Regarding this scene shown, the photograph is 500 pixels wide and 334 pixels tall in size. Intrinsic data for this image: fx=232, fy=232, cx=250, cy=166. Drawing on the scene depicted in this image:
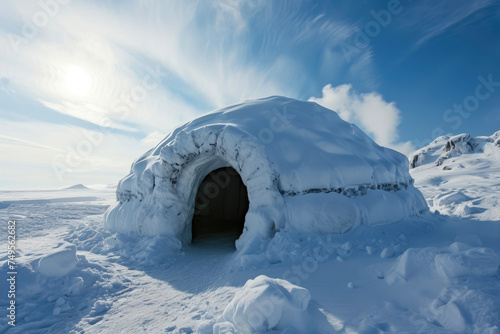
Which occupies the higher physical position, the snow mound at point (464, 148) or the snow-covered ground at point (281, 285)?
the snow mound at point (464, 148)

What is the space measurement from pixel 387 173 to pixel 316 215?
2.84 m

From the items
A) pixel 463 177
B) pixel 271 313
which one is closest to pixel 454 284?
pixel 271 313

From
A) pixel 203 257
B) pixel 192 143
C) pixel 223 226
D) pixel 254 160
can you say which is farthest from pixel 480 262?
pixel 223 226

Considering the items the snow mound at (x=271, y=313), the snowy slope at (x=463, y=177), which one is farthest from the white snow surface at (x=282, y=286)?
the snowy slope at (x=463, y=177)

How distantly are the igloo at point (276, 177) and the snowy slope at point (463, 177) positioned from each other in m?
2.07

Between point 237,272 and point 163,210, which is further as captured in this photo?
point 163,210

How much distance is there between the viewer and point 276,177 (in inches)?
201

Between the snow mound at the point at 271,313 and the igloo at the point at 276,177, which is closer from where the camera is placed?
the snow mound at the point at 271,313

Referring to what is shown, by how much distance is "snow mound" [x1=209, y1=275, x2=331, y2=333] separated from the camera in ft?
7.11

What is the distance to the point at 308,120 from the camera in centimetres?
679

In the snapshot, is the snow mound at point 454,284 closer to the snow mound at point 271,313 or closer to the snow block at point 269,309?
the snow mound at point 271,313

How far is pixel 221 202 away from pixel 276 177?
229 inches

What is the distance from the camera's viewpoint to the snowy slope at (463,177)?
7.51 meters

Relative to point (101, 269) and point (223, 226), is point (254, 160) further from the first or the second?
point (223, 226)
